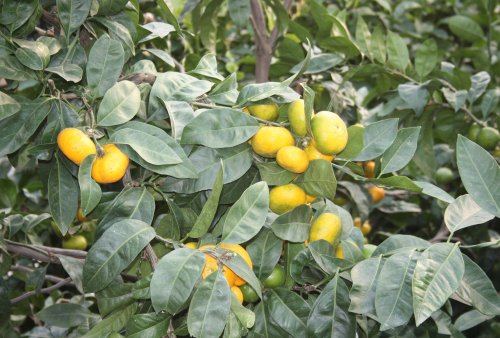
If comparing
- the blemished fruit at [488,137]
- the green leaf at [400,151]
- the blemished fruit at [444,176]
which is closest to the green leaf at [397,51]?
the blemished fruit at [488,137]

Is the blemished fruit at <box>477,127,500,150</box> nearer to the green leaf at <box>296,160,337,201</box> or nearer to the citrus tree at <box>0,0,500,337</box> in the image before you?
the citrus tree at <box>0,0,500,337</box>

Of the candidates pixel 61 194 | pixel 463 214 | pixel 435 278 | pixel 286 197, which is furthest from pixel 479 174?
pixel 61 194

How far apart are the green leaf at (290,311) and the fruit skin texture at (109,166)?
295 millimetres

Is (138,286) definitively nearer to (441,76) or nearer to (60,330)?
→ (60,330)

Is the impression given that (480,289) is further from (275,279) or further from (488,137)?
(488,137)

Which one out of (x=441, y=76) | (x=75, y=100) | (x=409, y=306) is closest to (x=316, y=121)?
(x=409, y=306)

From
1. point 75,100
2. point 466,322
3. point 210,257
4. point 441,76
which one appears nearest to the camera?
point 210,257

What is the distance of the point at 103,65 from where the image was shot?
3.16 ft

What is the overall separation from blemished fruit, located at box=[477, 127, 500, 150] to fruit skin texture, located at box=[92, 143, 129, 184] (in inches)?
38.9

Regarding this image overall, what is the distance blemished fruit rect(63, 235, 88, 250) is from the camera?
1525 mm

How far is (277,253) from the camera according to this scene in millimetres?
952

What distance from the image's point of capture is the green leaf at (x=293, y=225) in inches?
35.9

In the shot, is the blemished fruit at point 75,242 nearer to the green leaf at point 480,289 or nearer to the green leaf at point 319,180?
the green leaf at point 319,180

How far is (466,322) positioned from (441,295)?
67cm
